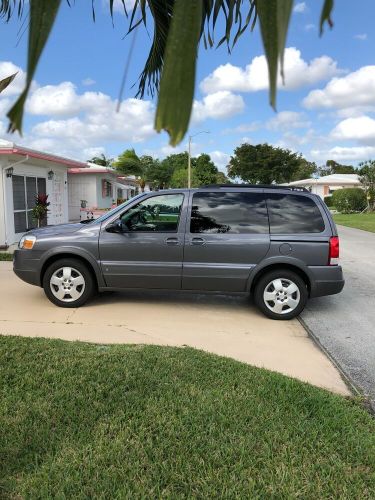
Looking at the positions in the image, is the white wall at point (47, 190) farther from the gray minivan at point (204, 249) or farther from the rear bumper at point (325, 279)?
the rear bumper at point (325, 279)

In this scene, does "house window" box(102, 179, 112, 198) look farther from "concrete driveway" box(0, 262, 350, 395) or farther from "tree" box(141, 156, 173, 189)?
"tree" box(141, 156, 173, 189)

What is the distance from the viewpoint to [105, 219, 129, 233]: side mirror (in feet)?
20.6

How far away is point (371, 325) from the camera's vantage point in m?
6.05

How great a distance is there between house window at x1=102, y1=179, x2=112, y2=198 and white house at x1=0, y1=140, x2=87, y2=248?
7.45 m

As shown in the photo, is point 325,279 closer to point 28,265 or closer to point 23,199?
point 28,265

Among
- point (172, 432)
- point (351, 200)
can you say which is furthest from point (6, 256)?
point (351, 200)

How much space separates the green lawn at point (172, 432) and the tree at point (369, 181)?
37873 mm

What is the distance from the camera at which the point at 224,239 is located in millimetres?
6180

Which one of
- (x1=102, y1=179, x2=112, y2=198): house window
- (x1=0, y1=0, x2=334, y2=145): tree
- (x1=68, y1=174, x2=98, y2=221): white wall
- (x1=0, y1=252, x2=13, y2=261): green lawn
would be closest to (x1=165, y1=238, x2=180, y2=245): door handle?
(x1=0, y1=0, x2=334, y2=145): tree

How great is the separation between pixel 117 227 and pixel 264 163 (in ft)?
197

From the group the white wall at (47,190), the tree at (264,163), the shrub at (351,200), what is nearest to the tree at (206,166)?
the tree at (264,163)

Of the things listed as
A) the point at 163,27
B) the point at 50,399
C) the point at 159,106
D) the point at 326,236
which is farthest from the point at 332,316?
the point at 159,106

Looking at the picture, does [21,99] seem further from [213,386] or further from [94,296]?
[94,296]

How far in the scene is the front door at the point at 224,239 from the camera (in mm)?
6152
